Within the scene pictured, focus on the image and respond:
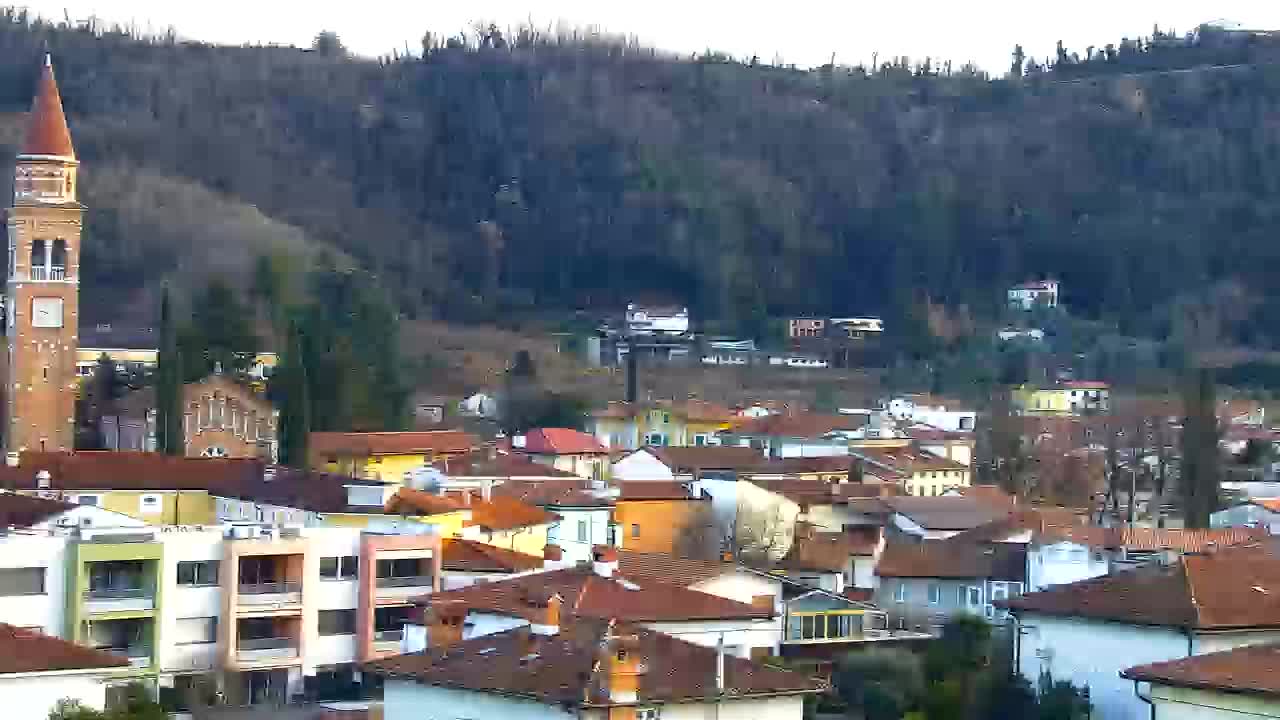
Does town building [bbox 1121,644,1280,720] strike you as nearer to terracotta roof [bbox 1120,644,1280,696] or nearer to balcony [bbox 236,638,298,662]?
terracotta roof [bbox 1120,644,1280,696]

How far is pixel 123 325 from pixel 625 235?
3399 centimetres

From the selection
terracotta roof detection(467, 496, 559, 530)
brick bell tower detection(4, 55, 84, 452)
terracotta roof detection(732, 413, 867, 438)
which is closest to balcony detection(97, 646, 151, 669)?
terracotta roof detection(467, 496, 559, 530)

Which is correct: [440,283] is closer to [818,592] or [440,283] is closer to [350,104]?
[350,104]

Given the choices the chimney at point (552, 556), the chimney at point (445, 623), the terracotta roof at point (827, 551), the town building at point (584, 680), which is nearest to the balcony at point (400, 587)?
the chimney at point (552, 556)

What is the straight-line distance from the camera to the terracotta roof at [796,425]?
57938mm

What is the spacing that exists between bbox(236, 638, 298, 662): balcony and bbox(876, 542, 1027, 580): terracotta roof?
9499 mm

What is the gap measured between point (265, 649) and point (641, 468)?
19.1m

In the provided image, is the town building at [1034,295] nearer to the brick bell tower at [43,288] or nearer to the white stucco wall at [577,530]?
the brick bell tower at [43,288]

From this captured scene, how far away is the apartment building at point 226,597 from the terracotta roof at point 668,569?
7.69 feet

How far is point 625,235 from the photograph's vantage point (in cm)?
10750

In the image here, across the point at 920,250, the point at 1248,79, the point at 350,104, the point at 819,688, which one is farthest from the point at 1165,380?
the point at 819,688

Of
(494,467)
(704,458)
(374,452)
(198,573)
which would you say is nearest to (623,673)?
(198,573)

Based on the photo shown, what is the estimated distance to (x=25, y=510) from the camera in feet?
103

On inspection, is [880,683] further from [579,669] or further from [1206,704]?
[579,669]
